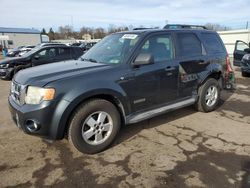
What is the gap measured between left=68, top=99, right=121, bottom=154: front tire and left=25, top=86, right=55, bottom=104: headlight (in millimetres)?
456

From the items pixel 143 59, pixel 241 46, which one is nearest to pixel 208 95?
pixel 143 59

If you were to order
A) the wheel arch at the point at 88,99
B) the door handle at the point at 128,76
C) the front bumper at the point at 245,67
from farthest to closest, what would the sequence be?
1. the front bumper at the point at 245,67
2. the door handle at the point at 128,76
3. the wheel arch at the point at 88,99

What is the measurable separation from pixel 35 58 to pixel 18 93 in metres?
7.58

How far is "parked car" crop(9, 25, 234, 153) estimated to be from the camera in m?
3.21

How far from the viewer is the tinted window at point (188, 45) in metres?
4.69

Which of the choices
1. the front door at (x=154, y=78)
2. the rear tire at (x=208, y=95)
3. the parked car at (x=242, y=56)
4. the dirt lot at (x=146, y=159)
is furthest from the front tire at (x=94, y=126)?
the parked car at (x=242, y=56)

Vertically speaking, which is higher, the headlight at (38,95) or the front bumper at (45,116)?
the headlight at (38,95)

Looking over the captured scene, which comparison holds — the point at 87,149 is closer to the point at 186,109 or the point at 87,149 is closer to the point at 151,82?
the point at 151,82

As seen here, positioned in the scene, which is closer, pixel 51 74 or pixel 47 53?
pixel 51 74

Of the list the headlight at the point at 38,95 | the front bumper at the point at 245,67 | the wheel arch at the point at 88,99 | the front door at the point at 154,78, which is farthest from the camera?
the front bumper at the point at 245,67

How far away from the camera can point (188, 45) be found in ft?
16.0

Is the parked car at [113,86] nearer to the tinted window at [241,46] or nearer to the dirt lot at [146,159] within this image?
the dirt lot at [146,159]

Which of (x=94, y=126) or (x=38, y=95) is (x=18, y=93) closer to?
(x=38, y=95)

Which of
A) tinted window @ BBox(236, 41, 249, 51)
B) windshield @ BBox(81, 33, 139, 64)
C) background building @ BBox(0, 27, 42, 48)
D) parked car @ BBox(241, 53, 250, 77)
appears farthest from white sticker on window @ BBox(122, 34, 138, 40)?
background building @ BBox(0, 27, 42, 48)
